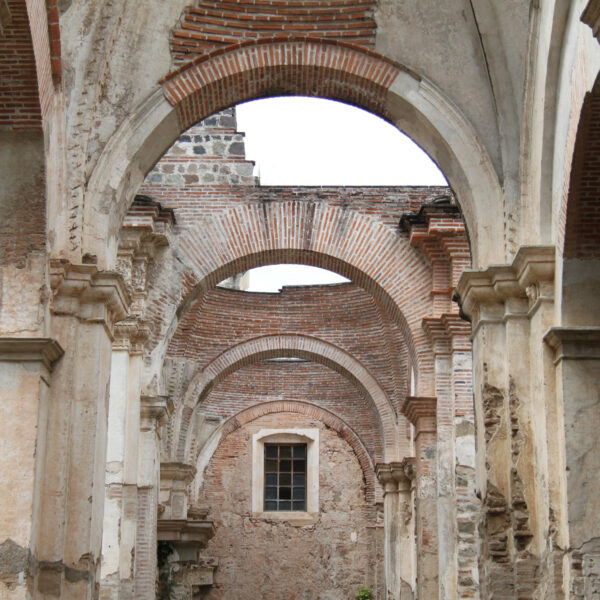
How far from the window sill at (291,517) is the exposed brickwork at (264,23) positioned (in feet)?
47.9

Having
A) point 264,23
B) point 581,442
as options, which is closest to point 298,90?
point 264,23

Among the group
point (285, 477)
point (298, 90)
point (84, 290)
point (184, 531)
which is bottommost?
point (184, 531)

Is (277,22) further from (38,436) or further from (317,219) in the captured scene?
(317,219)

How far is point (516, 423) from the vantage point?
695cm

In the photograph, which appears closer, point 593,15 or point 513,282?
point 593,15

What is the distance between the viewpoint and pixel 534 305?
6.89m

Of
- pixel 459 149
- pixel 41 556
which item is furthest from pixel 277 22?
pixel 41 556

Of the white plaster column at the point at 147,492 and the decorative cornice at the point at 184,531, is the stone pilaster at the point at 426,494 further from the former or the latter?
the decorative cornice at the point at 184,531

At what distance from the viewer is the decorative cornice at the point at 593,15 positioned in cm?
468

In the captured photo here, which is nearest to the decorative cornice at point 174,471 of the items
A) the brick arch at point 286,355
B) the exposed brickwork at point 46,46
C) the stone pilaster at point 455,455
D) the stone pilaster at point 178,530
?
the stone pilaster at point 178,530

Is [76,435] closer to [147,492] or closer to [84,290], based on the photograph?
[84,290]

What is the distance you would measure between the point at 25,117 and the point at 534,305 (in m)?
3.29

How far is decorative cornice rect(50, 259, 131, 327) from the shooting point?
699cm

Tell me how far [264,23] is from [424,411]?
18.1ft
